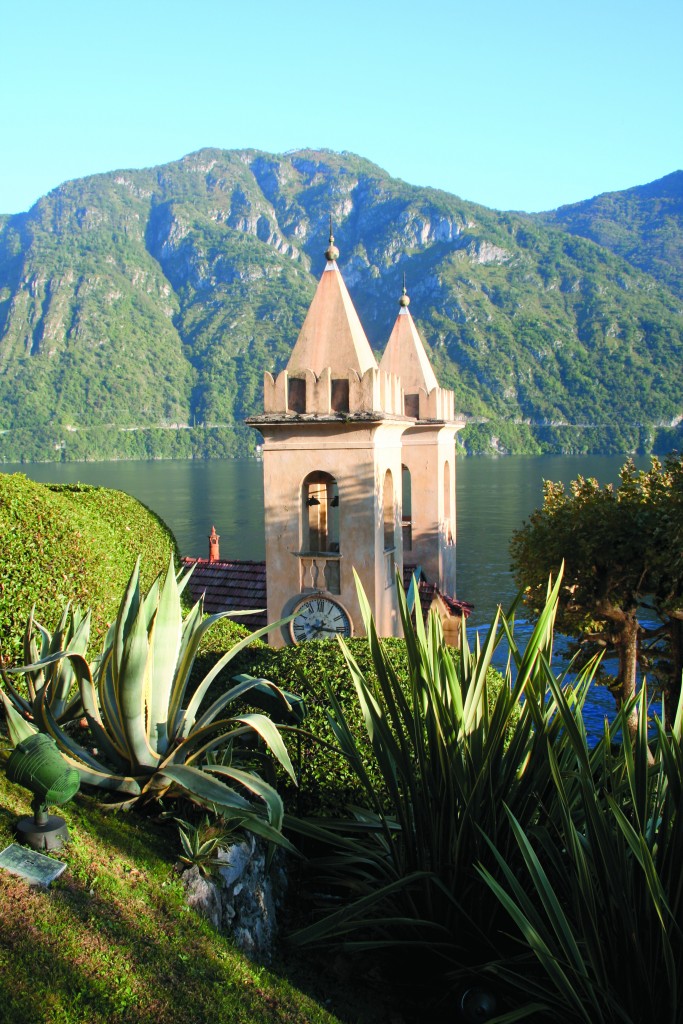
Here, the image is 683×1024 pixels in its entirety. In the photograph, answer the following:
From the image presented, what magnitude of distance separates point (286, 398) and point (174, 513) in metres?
58.1

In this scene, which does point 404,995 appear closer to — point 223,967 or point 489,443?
point 223,967

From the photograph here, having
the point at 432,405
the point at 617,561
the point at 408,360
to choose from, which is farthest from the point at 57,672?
the point at 617,561

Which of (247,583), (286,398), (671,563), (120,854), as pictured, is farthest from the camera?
(247,583)

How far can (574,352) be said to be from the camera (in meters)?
157

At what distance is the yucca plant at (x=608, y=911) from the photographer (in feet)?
11.2

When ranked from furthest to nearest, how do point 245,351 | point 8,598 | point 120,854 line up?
point 245,351, point 8,598, point 120,854

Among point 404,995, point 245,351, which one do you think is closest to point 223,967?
point 404,995

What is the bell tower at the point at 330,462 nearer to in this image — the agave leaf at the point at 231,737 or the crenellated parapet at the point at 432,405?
the crenellated parapet at the point at 432,405

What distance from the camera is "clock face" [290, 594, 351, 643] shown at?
10262 mm

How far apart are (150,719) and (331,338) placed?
21.1 feet

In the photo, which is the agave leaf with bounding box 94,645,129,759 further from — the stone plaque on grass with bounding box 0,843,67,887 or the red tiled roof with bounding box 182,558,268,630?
the red tiled roof with bounding box 182,558,268,630

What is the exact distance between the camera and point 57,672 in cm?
489

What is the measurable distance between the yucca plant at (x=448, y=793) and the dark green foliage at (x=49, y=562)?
2234mm

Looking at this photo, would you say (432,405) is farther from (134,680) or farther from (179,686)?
(134,680)
